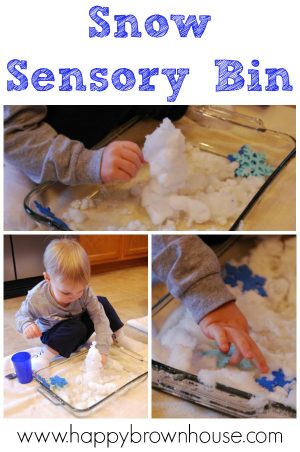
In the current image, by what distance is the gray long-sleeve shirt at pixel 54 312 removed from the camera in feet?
1.68

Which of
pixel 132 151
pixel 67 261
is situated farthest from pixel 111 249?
pixel 132 151

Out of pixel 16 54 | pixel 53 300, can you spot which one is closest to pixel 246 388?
pixel 53 300

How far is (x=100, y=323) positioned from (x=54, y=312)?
2.5 inches

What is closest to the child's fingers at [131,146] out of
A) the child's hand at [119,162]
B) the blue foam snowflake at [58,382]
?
the child's hand at [119,162]

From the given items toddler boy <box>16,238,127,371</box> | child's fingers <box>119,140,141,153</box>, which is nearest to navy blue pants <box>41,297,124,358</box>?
toddler boy <box>16,238,127,371</box>

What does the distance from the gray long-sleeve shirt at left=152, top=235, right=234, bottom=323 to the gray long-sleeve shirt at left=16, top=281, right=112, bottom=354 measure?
0.11 m

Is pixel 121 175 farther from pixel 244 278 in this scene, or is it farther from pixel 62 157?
pixel 244 278

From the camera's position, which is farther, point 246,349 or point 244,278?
point 244,278

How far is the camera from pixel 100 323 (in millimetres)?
535

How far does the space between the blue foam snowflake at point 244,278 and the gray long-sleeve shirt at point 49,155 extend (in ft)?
0.92

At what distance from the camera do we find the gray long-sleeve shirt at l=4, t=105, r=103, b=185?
0.57 m

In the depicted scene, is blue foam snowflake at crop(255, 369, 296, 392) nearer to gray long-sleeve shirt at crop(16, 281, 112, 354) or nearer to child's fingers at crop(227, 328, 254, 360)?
child's fingers at crop(227, 328, 254, 360)
